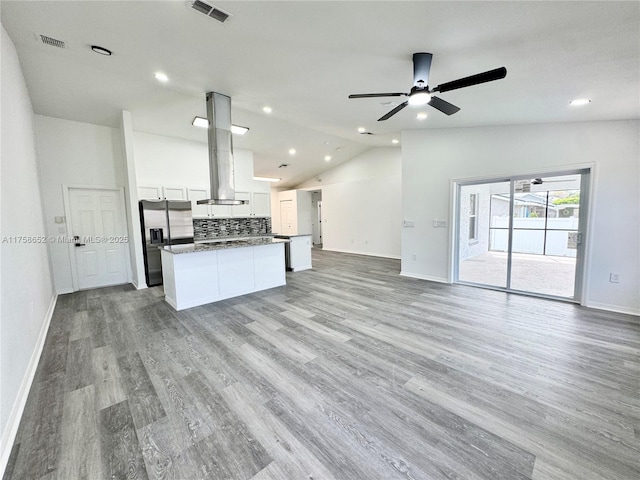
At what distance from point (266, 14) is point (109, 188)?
4.97 metres

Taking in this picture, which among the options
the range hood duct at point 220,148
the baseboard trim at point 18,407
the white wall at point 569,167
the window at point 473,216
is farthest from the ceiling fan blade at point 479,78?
the window at point 473,216

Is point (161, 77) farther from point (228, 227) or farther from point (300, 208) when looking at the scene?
point (300, 208)

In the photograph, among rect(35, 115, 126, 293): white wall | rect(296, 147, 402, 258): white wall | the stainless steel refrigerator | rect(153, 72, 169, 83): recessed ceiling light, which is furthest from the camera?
rect(296, 147, 402, 258): white wall

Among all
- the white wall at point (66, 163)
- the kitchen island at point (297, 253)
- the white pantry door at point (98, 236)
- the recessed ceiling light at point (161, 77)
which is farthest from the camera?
the kitchen island at point (297, 253)

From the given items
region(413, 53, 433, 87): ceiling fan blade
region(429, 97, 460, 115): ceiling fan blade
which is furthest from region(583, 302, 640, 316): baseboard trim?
region(413, 53, 433, 87): ceiling fan blade

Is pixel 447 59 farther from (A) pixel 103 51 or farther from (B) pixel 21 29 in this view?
(B) pixel 21 29

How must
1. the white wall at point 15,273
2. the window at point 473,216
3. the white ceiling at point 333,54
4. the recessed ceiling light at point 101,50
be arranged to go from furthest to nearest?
the window at point 473,216
the recessed ceiling light at point 101,50
the white ceiling at point 333,54
the white wall at point 15,273

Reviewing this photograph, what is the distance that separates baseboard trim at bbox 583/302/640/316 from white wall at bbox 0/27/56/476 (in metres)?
6.07

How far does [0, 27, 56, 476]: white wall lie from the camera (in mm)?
1780

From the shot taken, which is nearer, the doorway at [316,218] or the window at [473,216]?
the window at [473,216]

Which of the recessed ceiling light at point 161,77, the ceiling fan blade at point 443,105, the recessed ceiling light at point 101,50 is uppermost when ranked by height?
the recessed ceiling light at point 161,77

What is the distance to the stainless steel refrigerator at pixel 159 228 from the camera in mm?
5164

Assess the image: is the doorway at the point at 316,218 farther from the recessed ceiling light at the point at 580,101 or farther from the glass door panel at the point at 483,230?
the recessed ceiling light at the point at 580,101

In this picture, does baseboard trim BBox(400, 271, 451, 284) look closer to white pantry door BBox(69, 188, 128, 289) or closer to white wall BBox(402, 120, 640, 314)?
white wall BBox(402, 120, 640, 314)
